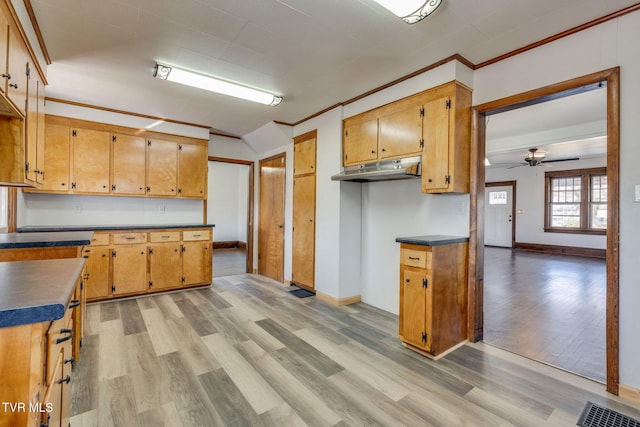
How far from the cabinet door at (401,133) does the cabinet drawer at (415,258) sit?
986 millimetres

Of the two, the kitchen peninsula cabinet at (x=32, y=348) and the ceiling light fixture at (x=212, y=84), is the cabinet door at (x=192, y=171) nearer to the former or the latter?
the ceiling light fixture at (x=212, y=84)

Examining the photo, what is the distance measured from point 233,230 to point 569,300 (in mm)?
7819

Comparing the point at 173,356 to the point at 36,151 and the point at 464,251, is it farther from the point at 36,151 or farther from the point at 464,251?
the point at 464,251

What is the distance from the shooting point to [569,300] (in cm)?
413

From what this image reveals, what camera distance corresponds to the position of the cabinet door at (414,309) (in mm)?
2566

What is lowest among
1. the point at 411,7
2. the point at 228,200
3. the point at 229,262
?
the point at 229,262

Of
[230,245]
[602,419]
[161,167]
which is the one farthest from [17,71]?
[230,245]

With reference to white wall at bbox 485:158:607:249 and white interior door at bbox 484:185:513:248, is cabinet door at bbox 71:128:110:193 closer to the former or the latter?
white interior door at bbox 484:185:513:248

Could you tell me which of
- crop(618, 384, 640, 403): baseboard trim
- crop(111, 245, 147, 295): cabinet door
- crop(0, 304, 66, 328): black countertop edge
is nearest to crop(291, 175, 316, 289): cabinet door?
crop(111, 245, 147, 295): cabinet door

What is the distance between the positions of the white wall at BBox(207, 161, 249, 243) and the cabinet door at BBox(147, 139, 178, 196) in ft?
12.9

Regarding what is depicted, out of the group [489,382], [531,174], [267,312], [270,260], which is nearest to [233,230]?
[270,260]

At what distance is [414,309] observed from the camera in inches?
104

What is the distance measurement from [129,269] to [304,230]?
2.46 meters

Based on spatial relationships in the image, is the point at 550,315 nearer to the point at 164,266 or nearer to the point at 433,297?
the point at 433,297
